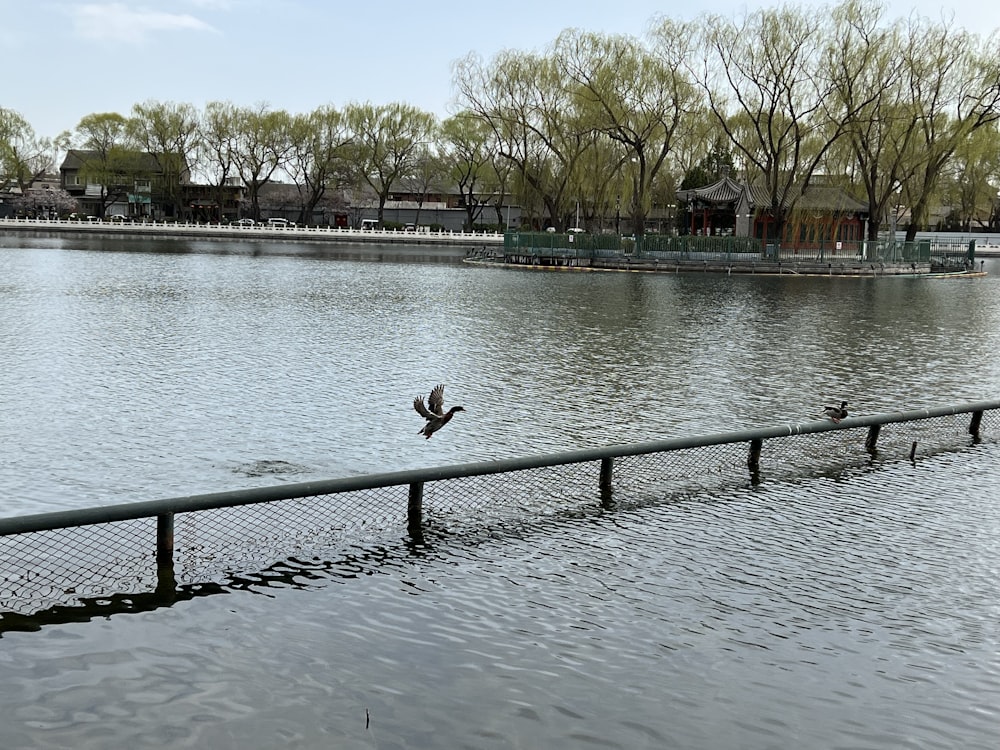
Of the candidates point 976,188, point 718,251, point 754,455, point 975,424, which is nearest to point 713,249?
point 718,251

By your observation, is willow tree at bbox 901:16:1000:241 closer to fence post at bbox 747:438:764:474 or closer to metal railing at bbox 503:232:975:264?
metal railing at bbox 503:232:975:264

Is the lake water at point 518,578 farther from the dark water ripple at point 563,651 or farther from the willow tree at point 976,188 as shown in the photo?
the willow tree at point 976,188

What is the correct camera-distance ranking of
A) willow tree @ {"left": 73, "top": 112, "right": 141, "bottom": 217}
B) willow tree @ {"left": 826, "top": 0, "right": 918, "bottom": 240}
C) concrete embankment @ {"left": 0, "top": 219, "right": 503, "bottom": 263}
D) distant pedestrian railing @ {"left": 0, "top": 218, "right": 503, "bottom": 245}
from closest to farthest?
1. willow tree @ {"left": 826, "top": 0, "right": 918, "bottom": 240}
2. concrete embankment @ {"left": 0, "top": 219, "right": 503, "bottom": 263}
3. distant pedestrian railing @ {"left": 0, "top": 218, "right": 503, "bottom": 245}
4. willow tree @ {"left": 73, "top": 112, "right": 141, "bottom": 217}

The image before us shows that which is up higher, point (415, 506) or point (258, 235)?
point (258, 235)

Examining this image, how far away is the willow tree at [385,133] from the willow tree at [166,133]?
1917 cm

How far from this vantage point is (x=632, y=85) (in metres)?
65.8

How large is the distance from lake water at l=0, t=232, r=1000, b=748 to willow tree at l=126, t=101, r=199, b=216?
9846cm

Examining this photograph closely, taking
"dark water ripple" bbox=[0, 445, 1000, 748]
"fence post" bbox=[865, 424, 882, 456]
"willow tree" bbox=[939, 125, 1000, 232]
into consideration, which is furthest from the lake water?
"willow tree" bbox=[939, 125, 1000, 232]

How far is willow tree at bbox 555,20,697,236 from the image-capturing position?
2532 inches

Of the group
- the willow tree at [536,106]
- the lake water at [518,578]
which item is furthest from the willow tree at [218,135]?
the lake water at [518,578]

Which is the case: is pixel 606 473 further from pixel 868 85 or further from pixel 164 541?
pixel 868 85

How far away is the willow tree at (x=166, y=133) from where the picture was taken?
117 meters

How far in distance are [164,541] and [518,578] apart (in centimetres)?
345

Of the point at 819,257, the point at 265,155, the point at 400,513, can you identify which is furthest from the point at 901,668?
the point at 265,155
